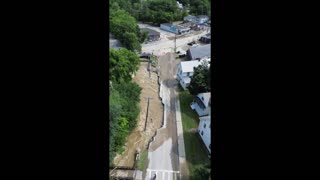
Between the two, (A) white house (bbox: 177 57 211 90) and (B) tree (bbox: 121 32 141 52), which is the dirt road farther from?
(A) white house (bbox: 177 57 211 90)

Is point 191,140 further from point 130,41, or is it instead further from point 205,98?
point 130,41

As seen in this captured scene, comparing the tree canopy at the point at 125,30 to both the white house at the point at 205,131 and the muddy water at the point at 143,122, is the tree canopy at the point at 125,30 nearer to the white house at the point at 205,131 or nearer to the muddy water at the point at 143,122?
the muddy water at the point at 143,122

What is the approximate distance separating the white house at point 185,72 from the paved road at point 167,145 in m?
0.12

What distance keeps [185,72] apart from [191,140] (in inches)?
60.4
